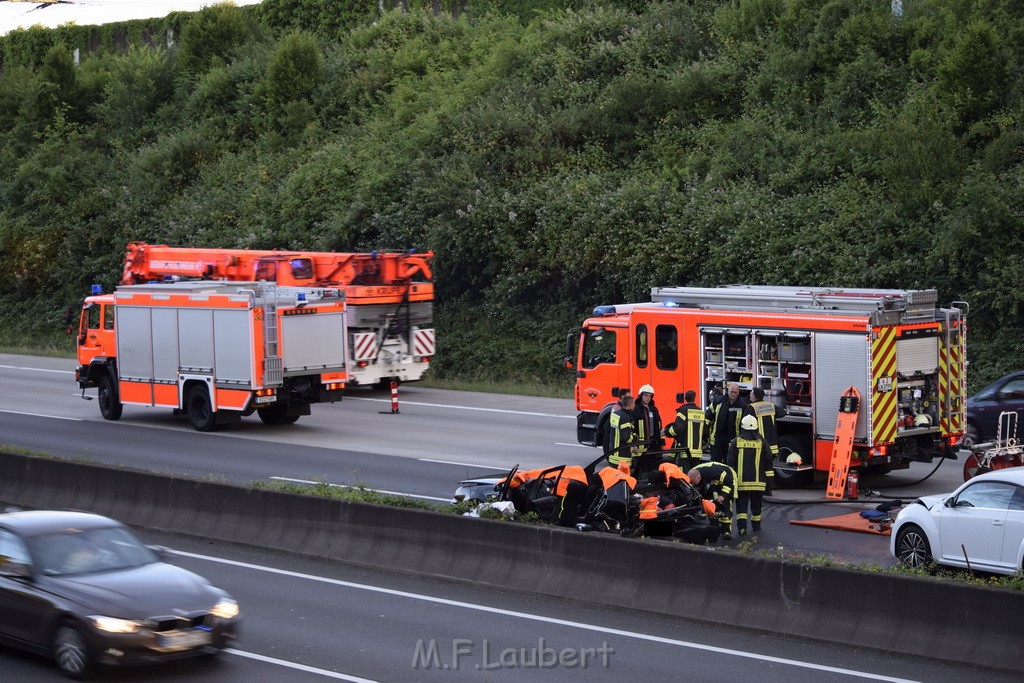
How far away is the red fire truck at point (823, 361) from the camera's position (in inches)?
729

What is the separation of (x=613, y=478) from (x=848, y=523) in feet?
12.4

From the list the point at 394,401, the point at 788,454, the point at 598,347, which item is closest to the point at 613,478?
the point at 788,454

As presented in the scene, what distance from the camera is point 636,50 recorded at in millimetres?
42125

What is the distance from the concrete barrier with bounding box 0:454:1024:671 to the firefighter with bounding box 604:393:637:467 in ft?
9.47

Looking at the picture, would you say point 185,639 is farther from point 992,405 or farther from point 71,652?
point 992,405

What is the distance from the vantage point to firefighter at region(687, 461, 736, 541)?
14898 mm

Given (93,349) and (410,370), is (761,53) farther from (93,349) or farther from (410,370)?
(93,349)

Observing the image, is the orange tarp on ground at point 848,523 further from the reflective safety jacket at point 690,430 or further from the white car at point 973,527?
the white car at point 973,527

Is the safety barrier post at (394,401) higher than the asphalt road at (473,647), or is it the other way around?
the safety barrier post at (394,401)

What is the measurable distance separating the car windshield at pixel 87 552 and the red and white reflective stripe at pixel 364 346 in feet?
60.8

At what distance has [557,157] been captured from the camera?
38.7 metres

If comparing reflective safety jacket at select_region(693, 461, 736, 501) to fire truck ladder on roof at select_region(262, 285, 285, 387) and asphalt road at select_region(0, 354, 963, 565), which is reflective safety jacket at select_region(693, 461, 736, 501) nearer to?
asphalt road at select_region(0, 354, 963, 565)

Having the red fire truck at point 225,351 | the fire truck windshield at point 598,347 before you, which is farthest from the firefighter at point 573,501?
the red fire truck at point 225,351

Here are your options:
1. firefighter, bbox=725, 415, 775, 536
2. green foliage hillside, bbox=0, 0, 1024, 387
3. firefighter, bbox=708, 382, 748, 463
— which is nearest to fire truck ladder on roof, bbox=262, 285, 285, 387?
green foliage hillside, bbox=0, 0, 1024, 387
